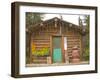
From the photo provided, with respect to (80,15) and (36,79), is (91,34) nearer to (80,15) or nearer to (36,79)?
(80,15)

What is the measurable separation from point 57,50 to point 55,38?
95 mm

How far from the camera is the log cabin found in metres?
1.93

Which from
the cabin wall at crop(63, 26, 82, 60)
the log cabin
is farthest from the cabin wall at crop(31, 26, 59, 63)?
the cabin wall at crop(63, 26, 82, 60)

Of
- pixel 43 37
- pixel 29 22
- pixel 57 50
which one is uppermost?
pixel 29 22

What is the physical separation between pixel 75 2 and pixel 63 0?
110 millimetres

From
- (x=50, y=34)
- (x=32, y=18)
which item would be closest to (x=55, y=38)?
(x=50, y=34)

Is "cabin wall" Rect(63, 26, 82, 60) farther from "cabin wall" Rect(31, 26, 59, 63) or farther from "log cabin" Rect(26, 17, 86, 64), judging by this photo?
"cabin wall" Rect(31, 26, 59, 63)

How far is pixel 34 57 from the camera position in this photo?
6.32ft

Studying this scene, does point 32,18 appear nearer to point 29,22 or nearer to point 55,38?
point 29,22

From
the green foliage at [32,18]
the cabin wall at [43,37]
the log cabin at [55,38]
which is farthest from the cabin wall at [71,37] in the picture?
the green foliage at [32,18]

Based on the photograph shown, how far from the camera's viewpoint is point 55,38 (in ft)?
6.51

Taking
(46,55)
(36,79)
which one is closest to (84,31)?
(46,55)

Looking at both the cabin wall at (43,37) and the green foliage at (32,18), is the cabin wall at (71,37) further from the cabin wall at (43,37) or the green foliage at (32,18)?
the green foliage at (32,18)

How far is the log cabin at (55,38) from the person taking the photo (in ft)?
6.32
